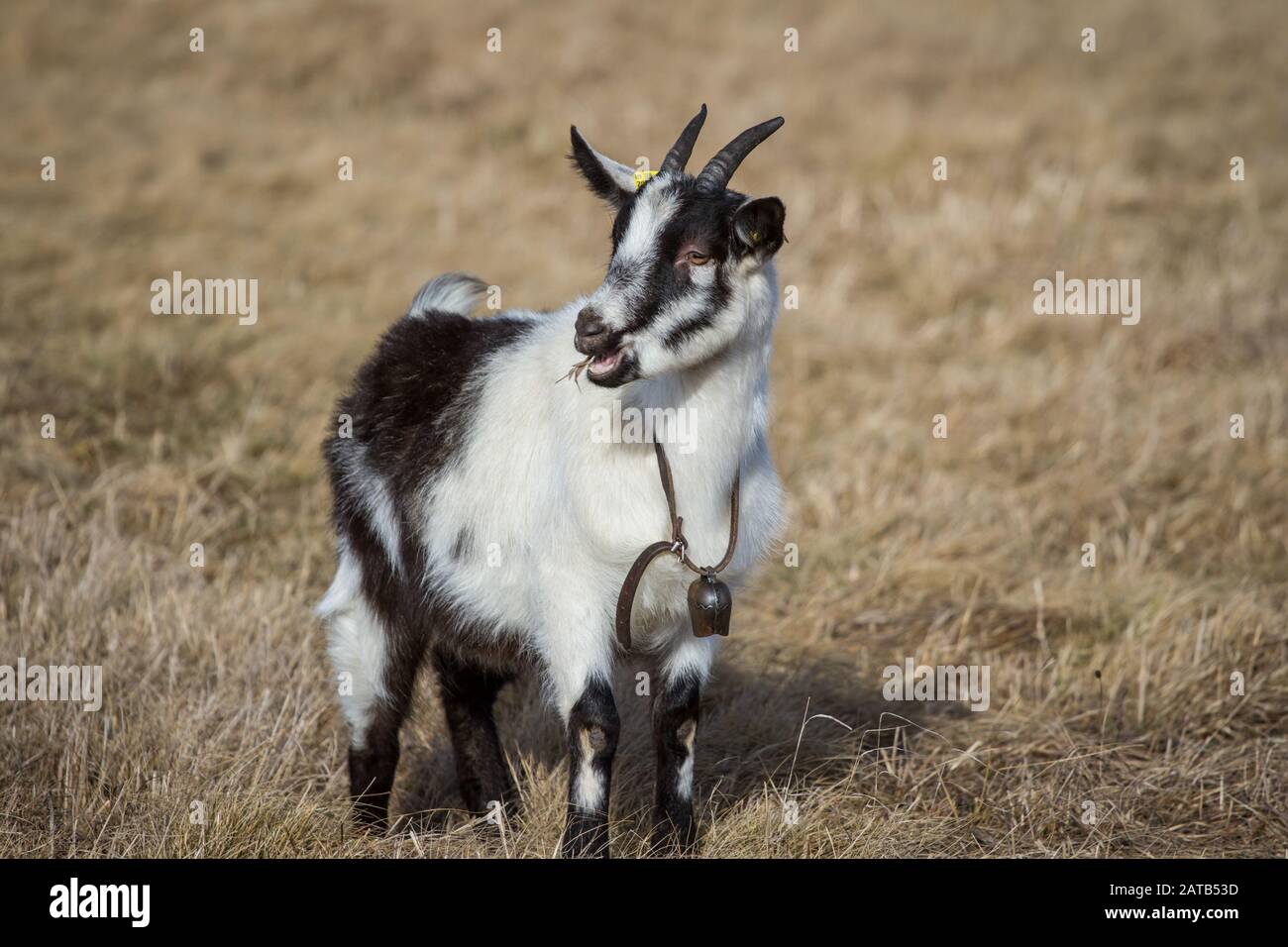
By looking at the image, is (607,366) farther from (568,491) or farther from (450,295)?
(450,295)

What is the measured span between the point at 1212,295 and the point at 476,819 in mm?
8794

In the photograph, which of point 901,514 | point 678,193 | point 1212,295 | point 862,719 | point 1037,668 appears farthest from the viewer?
point 1212,295

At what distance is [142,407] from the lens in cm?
881

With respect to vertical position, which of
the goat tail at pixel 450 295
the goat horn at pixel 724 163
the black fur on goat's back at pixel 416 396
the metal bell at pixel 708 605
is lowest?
the metal bell at pixel 708 605

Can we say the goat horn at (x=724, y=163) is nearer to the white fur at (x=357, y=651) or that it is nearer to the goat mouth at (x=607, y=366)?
the goat mouth at (x=607, y=366)

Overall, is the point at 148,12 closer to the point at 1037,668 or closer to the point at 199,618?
the point at 199,618

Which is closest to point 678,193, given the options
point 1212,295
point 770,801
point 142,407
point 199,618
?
point 770,801

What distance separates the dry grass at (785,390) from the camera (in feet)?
16.9

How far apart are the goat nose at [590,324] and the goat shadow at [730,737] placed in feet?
4.83

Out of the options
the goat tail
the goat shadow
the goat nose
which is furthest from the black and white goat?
the goat shadow

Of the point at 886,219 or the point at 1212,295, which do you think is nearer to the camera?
the point at 1212,295

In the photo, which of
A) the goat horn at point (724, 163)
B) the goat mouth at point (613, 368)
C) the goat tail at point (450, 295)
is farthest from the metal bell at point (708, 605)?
the goat tail at point (450, 295)

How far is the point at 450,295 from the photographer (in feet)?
17.9

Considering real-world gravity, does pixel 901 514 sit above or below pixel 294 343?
below
